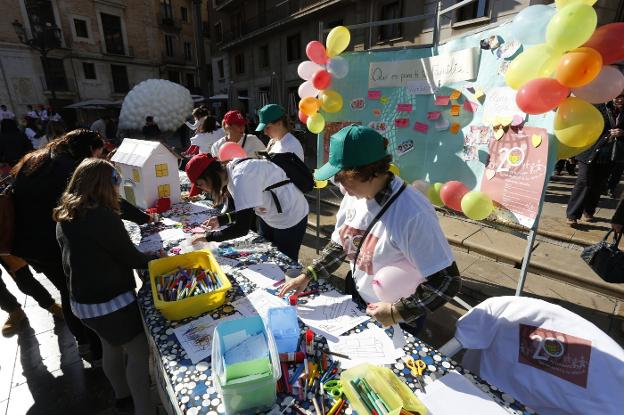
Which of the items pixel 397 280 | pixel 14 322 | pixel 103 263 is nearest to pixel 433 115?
pixel 397 280

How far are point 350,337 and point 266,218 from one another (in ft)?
4.78

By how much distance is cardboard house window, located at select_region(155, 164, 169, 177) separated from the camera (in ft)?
10.6

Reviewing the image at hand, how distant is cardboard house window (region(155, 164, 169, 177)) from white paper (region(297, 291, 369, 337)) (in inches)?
92.8

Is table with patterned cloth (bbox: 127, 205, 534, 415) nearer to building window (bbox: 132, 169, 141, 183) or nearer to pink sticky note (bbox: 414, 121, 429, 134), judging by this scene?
building window (bbox: 132, 169, 141, 183)

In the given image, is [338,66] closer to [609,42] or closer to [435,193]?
[435,193]

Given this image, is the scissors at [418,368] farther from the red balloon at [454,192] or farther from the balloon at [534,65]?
the balloon at [534,65]

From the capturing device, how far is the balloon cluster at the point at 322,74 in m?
3.46

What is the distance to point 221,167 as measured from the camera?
A: 2.30 metres

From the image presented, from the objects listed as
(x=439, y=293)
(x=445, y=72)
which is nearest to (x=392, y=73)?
(x=445, y=72)

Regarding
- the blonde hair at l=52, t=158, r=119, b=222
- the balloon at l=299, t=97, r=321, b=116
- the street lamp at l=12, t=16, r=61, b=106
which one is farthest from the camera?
the street lamp at l=12, t=16, r=61, b=106

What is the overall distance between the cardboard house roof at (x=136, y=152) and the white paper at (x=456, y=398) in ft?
10.0

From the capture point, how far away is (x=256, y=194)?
2252 mm

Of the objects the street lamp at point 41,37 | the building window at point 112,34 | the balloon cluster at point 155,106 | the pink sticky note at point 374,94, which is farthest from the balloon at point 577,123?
the building window at point 112,34

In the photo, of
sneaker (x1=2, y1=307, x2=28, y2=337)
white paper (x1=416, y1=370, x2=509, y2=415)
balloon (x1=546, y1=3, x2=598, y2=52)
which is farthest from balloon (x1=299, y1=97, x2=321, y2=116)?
sneaker (x1=2, y1=307, x2=28, y2=337)
